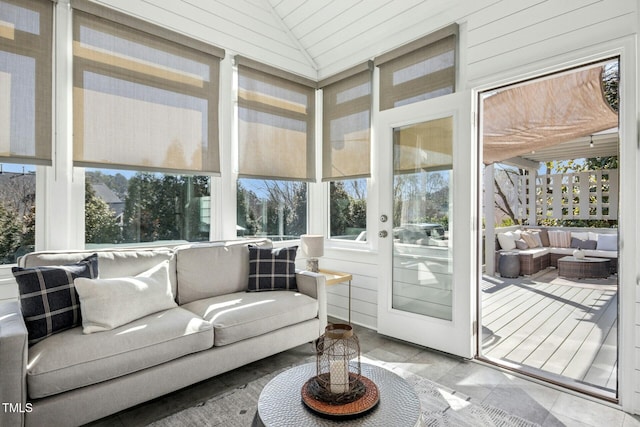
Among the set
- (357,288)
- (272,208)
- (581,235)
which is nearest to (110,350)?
(272,208)

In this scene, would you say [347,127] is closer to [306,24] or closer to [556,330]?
[306,24]

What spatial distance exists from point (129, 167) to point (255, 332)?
1.68 metres

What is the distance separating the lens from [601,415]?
2025 mm

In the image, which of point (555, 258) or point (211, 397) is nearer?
point (211, 397)

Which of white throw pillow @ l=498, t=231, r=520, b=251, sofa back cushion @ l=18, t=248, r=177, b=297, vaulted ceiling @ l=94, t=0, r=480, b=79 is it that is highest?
vaulted ceiling @ l=94, t=0, r=480, b=79

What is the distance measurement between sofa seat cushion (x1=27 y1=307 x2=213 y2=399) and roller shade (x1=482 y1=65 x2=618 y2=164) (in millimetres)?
3008

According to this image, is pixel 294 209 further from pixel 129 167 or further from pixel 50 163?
pixel 50 163

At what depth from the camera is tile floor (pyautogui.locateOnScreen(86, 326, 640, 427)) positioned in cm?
200

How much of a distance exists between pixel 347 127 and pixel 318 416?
3.13 metres

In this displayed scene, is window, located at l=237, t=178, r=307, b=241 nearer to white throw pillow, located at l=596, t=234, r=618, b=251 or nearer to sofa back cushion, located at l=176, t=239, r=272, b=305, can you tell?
sofa back cushion, located at l=176, t=239, r=272, b=305

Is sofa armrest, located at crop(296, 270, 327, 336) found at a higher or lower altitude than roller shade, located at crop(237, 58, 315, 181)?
lower

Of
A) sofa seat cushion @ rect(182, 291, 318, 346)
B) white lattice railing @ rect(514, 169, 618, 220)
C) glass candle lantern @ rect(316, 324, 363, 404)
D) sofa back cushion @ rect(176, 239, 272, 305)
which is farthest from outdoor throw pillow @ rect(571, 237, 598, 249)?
glass candle lantern @ rect(316, 324, 363, 404)

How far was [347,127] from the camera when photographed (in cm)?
389

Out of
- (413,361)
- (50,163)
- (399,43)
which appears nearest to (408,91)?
(399,43)
